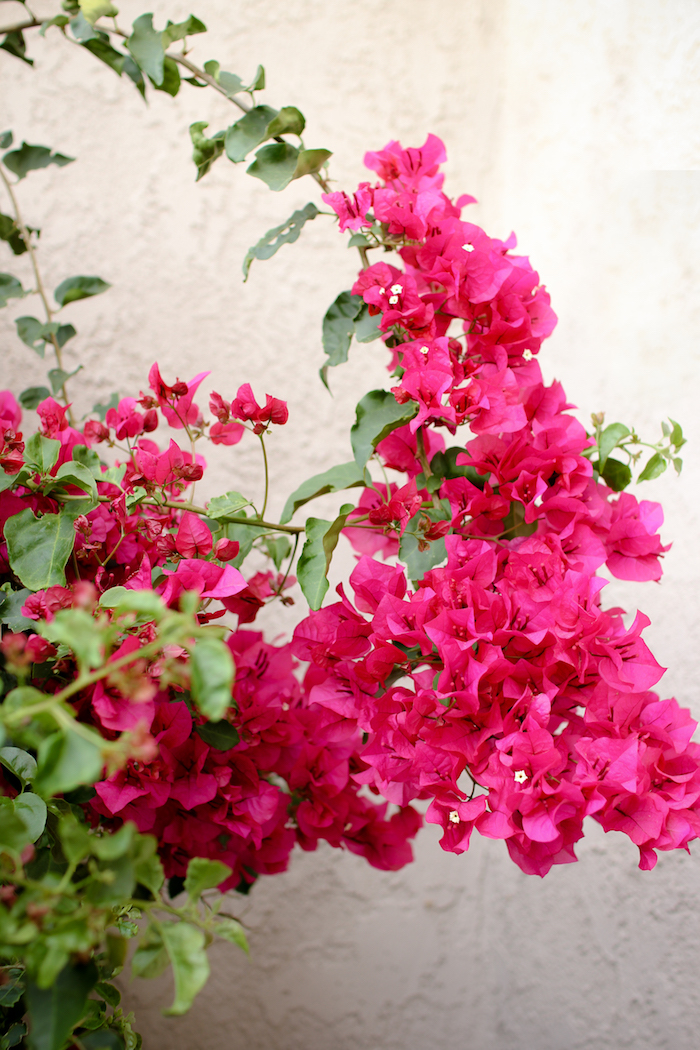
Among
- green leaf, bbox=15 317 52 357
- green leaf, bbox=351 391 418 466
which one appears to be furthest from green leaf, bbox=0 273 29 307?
green leaf, bbox=351 391 418 466

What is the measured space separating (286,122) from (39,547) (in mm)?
361

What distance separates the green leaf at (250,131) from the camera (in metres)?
0.52

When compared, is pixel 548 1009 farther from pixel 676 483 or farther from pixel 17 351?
pixel 17 351

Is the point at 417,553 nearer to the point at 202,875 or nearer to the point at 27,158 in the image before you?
the point at 202,875

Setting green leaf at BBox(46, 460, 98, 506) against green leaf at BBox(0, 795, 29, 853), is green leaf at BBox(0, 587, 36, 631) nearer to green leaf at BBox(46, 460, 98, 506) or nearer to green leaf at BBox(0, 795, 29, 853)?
green leaf at BBox(46, 460, 98, 506)

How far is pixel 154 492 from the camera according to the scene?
479 millimetres

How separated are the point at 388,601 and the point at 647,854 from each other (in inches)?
8.4

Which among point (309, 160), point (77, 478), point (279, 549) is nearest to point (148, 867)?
point (77, 478)

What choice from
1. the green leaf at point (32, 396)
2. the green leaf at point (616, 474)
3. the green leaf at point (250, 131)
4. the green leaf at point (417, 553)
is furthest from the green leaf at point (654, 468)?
the green leaf at point (32, 396)

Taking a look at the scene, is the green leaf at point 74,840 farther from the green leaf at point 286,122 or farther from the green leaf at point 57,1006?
the green leaf at point 286,122

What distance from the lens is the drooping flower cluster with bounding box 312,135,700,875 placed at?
0.40 meters

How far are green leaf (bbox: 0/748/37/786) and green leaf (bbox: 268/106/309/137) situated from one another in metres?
0.46

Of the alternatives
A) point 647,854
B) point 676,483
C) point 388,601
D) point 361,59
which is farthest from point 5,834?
point 361,59

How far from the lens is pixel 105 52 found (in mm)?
601
